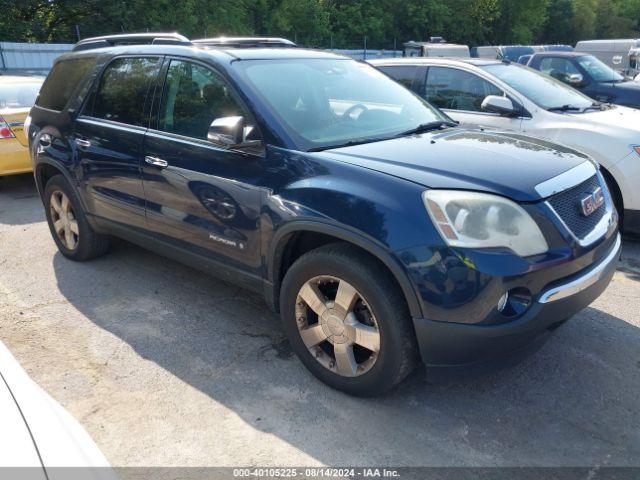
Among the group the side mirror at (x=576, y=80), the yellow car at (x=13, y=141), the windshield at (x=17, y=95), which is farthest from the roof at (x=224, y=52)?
the side mirror at (x=576, y=80)

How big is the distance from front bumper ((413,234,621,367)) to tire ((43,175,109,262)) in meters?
3.28

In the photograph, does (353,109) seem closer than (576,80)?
Yes

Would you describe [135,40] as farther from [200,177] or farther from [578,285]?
[578,285]

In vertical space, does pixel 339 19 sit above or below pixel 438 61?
below

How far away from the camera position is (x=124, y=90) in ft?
13.7

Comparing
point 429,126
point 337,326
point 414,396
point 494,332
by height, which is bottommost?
point 414,396

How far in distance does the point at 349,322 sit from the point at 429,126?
156cm

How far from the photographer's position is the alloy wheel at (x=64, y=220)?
4871 mm

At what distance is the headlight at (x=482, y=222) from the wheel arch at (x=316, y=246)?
280 mm

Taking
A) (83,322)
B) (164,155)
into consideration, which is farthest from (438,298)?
(83,322)

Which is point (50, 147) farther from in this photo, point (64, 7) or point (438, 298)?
point (64, 7)

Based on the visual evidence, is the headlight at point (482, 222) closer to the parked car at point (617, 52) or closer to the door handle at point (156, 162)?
the door handle at point (156, 162)

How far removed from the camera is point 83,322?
3.91 meters

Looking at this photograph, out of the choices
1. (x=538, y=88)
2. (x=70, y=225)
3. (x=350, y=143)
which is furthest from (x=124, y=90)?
(x=538, y=88)
